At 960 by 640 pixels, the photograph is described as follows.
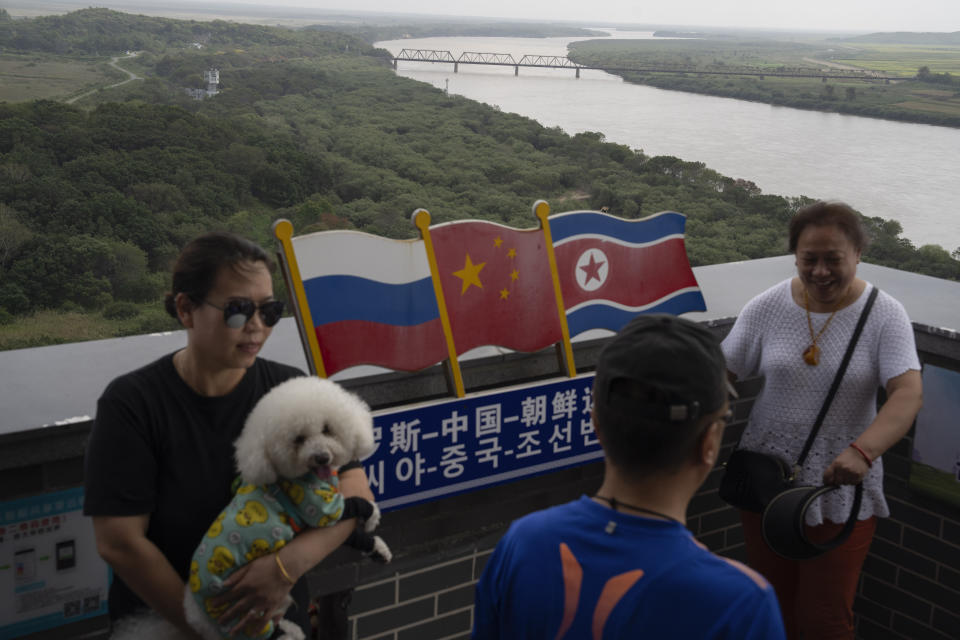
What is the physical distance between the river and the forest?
27 cm

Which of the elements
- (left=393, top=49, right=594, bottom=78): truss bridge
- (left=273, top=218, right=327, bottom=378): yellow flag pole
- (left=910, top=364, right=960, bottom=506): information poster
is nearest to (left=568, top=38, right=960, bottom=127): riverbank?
(left=393, top=49, right=594, bottom=78): truss bridge

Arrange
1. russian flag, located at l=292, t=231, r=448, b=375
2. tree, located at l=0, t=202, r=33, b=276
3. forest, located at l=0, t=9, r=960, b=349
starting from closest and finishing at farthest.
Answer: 1. russian flag, located at l=292, t=231, r=448, b=375
2. forest, located at l=0, t=9, r=960, b=349
3. tree, located at l=0, t=202, r=33, b=276

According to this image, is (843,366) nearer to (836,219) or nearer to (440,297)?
(836,219)

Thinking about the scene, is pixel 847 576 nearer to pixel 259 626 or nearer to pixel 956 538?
pixel 956 538

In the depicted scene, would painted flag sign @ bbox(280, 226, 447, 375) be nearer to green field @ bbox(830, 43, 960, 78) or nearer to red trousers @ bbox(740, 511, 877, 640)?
red trousers @ bbox(740, 511, 877, 640)

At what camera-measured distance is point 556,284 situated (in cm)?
265

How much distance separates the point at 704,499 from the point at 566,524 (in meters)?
2.35

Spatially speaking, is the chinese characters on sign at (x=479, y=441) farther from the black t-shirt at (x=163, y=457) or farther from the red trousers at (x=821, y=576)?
the black t-shirt at (x=163, y=457)

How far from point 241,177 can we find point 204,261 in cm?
947

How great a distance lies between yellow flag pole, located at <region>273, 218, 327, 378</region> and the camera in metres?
2.07

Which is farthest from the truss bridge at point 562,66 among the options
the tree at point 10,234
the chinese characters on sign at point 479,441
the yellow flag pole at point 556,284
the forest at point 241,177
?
the chinese characters on sign at point 479,441

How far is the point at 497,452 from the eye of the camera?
8.36ft

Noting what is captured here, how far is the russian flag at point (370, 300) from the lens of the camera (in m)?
2.17

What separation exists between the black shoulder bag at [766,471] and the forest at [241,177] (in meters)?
2.51
